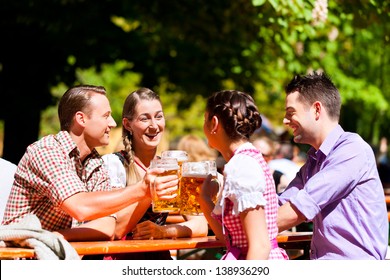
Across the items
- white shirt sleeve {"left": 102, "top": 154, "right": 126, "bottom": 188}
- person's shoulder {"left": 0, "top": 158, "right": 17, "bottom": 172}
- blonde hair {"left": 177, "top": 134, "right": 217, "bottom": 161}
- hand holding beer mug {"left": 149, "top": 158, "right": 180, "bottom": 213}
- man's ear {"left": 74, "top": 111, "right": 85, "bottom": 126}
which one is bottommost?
hand holding beer mug {"left": 149, "top": 158, "right": 180, "bottom": 213}

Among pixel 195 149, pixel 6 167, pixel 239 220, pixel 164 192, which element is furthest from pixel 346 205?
pixel 195 149

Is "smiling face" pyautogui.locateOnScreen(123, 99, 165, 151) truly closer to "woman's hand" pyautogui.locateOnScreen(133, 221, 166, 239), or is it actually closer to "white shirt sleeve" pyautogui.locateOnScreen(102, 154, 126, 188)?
"white shirt sleeve" pyautogui.locateOnScreen(102, 154, 126, 188)

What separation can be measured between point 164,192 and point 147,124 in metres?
0.85

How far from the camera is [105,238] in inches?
157

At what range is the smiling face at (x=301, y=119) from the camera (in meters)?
4.03

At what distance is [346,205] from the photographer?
3.86 meters

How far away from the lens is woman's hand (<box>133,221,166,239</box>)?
4113mm

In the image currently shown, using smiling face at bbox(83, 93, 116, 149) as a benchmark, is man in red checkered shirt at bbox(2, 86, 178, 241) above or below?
below

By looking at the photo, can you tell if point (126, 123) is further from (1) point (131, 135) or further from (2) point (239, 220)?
(2) point (239, 220)

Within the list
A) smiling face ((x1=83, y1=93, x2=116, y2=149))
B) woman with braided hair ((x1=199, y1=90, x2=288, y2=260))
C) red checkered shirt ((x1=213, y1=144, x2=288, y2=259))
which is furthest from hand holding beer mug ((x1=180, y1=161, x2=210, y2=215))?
smiling face ((x1=83, y1=93, x2=116, y2=149))

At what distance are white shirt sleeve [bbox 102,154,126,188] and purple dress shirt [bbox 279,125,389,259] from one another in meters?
1.00

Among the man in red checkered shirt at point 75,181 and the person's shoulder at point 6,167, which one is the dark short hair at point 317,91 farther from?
the person's shoulder at point 6,167

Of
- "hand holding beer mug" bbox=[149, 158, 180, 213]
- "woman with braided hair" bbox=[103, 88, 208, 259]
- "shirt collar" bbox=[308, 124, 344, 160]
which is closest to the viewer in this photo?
"hand holding beer mug" bbox=[149, 158, 180, 213]

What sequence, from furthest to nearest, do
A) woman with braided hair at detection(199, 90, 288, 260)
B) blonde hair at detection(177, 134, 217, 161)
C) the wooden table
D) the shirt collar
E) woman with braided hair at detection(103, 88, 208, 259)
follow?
blonde hair at detection(177, 134, 217, 161) → woman with braided hair at detection(103, 88, 208, 259) → the shirt collar → the wooden table → woman with braided hair at detection(199, 90, 288, 260)
